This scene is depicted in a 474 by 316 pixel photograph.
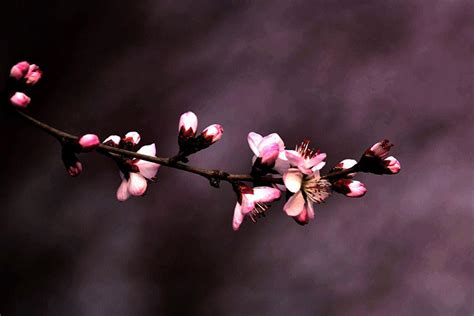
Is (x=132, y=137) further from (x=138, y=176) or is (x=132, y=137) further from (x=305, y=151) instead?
(x=305, y=151)

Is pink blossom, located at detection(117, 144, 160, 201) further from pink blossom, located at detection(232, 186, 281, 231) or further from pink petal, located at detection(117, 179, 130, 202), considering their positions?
pink blossom, located at detection(232, 186, 281, 231)

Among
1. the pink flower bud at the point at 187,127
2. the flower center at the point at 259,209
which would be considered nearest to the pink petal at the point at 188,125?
the pink flower bud at the point at 187,127

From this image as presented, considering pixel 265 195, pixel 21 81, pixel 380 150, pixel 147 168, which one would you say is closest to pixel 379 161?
pixel 380 150

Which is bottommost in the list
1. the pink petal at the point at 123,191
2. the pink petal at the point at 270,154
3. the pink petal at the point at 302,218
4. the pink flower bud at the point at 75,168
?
the pink petal at the point at 123,191

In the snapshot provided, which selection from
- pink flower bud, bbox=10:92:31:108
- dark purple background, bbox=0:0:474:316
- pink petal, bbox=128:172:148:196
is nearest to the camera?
pink flower bud, bbox=10:92:31:108

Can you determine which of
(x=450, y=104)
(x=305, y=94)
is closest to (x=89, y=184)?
(x=305, y=94)

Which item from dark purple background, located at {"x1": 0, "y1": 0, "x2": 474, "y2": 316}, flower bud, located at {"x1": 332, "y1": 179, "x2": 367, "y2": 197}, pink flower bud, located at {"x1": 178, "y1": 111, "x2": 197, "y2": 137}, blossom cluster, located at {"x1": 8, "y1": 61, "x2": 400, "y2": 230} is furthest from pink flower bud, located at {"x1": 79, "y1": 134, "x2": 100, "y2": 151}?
dark purple background, located at {"x1": 0, "y1": 0, "x2": 474, "y2": 316}

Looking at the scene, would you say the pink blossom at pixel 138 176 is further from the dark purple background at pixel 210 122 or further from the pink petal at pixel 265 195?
the dark purple background at pixel 210 122
